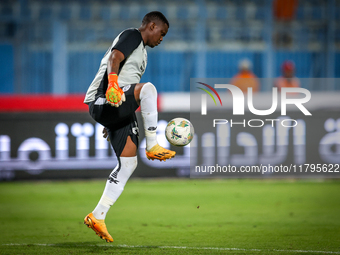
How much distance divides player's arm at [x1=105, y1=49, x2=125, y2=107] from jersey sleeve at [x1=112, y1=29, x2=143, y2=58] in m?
0.05

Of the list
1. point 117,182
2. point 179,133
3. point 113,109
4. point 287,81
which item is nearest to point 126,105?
point 113,109

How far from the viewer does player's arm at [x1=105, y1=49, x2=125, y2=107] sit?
404 cm

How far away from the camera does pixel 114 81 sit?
4.09 meters

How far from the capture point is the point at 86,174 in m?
9.90

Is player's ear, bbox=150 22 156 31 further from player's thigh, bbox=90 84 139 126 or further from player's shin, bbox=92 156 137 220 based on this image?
player's shin, bbox=92 156 137 220

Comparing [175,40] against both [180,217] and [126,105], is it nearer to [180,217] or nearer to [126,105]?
[180,217]

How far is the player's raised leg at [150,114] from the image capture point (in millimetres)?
4422

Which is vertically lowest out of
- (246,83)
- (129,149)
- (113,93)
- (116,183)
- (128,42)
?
(116,183)

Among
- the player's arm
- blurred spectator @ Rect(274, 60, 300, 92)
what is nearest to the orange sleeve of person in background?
blurred spectator @ Rect(274, 60, 300, 92)

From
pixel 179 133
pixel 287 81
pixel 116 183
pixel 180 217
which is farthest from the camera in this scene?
pixel 287 81

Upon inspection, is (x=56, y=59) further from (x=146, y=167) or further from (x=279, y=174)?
(x=279, y=174)

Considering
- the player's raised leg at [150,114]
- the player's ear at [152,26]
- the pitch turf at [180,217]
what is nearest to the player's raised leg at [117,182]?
the player's raised leg at [150,114]

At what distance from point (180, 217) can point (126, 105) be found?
2497 mm

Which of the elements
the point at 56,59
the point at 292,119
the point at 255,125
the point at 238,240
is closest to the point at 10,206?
the point at 238,240
